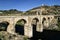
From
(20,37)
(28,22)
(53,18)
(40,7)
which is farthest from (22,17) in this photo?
(40,7)

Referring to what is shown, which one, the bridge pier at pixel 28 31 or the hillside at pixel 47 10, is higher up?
the hillside at pixel 47 10

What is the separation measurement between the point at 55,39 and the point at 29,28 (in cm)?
1457

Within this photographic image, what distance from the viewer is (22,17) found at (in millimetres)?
36156

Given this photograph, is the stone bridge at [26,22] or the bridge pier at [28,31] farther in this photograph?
the bridge pier at [28,31]

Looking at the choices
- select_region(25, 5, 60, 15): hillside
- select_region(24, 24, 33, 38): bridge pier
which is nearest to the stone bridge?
select_region(24, 24, 33, 38): bridge pier

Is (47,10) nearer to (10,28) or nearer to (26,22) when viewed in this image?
(26,22)

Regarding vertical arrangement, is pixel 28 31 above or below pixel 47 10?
below

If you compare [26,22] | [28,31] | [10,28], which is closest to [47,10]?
[26,22]

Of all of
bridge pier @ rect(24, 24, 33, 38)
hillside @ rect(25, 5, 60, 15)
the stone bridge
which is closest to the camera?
Result: the stone bridge

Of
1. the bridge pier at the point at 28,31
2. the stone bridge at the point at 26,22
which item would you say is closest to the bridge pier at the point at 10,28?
the stone bridge at the point at 26,22

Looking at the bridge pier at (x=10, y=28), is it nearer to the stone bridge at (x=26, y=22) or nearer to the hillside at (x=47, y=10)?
the stone bridge at (x=26, y=22)

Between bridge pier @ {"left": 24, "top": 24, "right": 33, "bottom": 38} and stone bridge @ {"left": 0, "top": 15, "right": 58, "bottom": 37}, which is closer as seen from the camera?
stone bridge @ {"left": 0, "top": 15, "right": 58, "bottom": 37}

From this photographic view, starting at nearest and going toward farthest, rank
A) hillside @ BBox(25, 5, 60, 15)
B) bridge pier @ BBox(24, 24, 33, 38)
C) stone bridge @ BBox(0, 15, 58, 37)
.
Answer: stone bridge @ BBox(0, 15, 58, 37) < bridge pier @ BBox(24, 24, 33, 38) < hillside @ BBox(25, 5, 60, 15)

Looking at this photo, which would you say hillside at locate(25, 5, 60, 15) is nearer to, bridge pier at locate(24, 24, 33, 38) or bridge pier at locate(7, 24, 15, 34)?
bridge pier at locate(24, 24, 33, 38)
